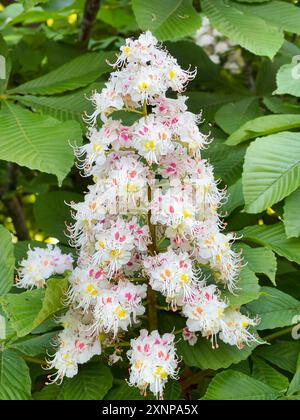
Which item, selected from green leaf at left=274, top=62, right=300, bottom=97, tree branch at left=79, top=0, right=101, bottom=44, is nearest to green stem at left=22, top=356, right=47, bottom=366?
green leaf at left=274, top=62, right=300, bottom=97

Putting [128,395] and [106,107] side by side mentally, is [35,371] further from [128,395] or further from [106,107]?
[106,107]

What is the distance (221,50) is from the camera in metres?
2.81

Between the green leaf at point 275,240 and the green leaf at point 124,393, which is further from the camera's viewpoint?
the green leaf at point 275,240

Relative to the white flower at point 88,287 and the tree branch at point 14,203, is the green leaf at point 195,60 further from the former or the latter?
the white flower at point 88,287

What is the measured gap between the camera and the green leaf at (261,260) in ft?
4.56

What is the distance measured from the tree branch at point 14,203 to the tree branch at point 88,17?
0.53 meters

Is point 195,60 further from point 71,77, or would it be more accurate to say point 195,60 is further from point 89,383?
point 89,383

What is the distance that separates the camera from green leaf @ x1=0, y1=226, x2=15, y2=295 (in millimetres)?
1435

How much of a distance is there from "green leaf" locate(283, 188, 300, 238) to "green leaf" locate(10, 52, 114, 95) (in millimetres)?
652

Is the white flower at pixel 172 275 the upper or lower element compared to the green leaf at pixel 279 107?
upper

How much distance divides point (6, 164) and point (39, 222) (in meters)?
0.75

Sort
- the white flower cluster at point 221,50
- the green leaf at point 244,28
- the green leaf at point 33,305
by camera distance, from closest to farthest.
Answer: the green leaf at point 33,305 < the green leaf at point 244,28 < the white flower cluster at point 221,50

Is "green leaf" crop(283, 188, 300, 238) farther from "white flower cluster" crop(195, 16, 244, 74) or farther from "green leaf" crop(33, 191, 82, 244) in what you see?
"white flower cluster" crop(195, 16, 244, 74)

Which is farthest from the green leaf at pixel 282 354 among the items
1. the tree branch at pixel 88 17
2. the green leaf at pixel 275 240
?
the tree branch at pixel 88 17
